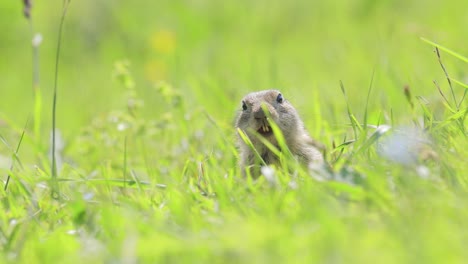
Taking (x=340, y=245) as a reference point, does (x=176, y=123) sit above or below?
below

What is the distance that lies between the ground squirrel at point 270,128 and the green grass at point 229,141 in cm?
15

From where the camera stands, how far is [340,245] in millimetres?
2656

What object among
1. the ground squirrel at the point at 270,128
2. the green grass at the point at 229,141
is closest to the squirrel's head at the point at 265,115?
the ground squirrel at the point at 270,128

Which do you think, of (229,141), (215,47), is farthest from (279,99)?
(215,47)

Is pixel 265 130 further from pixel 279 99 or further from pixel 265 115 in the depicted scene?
pixel 279 99

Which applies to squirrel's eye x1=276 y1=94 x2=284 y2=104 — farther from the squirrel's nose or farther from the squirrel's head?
the squirrel's nose

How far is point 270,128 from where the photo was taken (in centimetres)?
507

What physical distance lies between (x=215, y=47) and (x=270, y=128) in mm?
5526

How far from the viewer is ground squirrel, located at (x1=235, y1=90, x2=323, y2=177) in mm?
4918

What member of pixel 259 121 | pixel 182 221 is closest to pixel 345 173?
pixel 182 221

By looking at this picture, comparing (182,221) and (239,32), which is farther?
(239,32)

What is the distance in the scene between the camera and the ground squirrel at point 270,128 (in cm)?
492

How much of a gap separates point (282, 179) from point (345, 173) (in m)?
0.39

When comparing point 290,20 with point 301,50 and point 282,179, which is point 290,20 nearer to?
point 301,50
